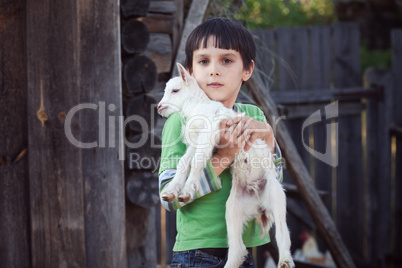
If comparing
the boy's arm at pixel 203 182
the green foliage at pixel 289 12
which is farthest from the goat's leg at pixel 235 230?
the green foliage at pixel 289 12

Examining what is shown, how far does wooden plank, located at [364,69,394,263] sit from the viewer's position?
544 centimetres

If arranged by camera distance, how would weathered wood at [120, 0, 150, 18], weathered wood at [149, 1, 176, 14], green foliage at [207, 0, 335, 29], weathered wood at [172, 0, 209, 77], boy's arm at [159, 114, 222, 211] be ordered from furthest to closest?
green foliage at [207, 0, 335, 29] → weathered wood at [149, 1, 176, 14] → weathered wood at [172, 0, 209, 77] → weathered wood at [120, 0, 150, 18] → boy's arm at [159, 114, 222, 211]

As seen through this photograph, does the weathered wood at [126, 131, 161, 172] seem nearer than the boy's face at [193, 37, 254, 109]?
No

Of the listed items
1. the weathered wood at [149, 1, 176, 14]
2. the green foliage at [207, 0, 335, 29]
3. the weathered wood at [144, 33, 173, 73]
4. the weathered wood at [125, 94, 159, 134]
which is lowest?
the weathered wood at [125, 94, 159, 134]

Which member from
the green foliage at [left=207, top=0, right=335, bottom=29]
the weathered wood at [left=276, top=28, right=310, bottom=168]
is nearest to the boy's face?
the weathered wood at [left=276, top=28, right=310, bottom=168]

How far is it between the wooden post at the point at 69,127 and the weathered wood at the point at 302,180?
53.0 inches

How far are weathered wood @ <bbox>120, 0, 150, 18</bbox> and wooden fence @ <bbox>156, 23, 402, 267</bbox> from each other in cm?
229

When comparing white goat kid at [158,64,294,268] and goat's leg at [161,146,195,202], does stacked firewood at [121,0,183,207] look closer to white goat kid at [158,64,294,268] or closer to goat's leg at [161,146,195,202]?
white goat kid at [158,64,294,268]

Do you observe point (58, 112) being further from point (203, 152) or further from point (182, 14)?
point (182, 14)

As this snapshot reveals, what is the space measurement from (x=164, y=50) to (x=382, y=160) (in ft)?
10.2

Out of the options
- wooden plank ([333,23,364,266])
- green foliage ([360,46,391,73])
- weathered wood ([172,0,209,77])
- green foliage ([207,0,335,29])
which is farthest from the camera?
green foliage ([207,0,335,29])

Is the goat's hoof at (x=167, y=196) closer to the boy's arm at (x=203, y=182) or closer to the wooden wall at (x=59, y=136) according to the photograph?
the boy's arm at (x=203, y=182)

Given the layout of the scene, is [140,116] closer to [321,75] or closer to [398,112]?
[321,75]

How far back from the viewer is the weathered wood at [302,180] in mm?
3798
